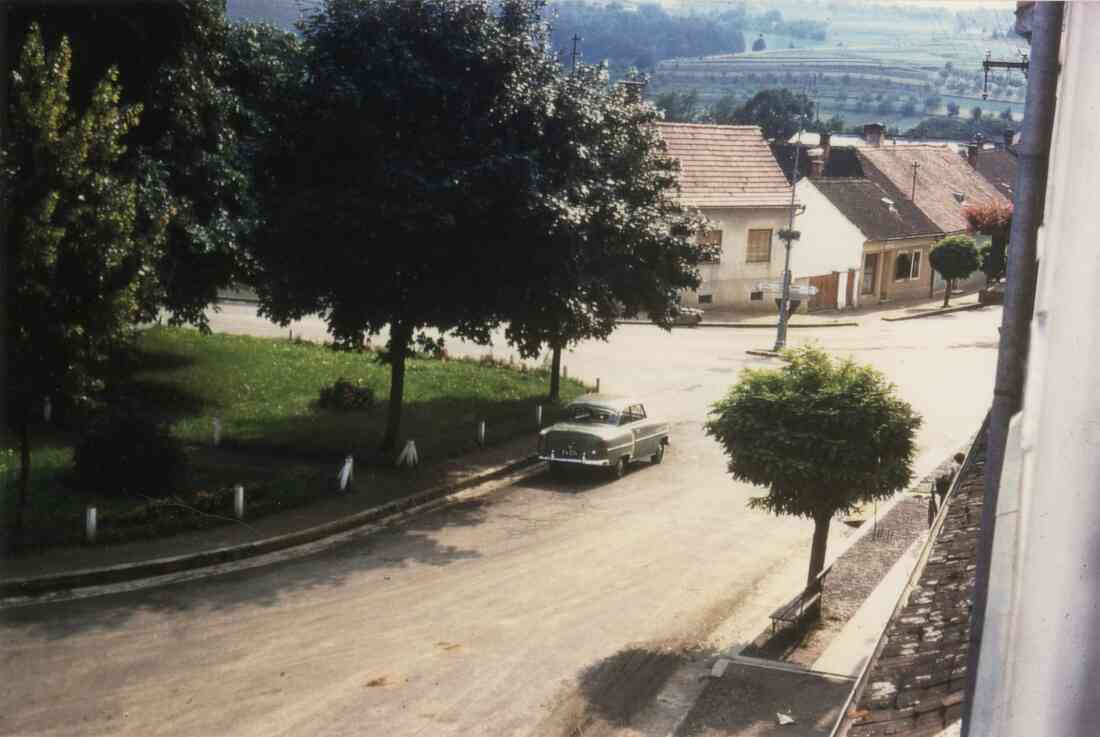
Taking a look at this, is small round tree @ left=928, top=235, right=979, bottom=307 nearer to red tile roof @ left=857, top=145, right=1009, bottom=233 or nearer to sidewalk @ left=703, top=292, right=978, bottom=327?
sidewalk @ left=703, top=292, right=978, bottom=327

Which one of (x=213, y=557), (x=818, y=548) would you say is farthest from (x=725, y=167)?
(x=213, y=557)

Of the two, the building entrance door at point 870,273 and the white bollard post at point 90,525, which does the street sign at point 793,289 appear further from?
the white bollard post at point 90,525

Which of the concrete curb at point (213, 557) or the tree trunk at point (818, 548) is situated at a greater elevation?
the tree trunk at point (818, 548)

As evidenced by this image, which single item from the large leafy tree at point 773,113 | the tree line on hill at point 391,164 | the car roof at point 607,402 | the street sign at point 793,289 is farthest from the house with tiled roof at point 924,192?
the large leafy tree at point 773,113

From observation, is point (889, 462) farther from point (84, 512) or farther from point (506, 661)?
point (84, 512)

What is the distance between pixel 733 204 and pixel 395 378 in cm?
2878

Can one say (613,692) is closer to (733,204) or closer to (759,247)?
(733,204)

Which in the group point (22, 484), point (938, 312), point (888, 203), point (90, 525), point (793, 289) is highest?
point (888, 203)

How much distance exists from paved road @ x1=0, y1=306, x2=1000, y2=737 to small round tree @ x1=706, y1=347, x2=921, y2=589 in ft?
7.22

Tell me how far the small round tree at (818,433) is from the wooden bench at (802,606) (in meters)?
0.99

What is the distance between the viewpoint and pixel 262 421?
24516 mm

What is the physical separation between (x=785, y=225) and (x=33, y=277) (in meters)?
39.4

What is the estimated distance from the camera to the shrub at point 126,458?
60.3ft

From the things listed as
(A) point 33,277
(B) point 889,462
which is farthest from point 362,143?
(B) point 889,462
